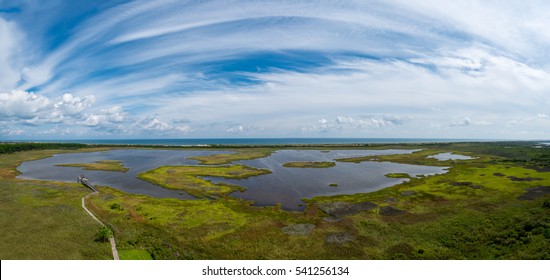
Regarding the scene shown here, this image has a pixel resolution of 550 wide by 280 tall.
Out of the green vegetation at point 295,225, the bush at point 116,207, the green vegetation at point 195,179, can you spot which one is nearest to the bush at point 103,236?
the green vegetation at point 295,225

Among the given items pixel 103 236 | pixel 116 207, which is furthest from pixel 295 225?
pixel 116 207

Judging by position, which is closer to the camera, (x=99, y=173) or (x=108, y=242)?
(x=108, y=242)

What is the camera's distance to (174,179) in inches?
2977

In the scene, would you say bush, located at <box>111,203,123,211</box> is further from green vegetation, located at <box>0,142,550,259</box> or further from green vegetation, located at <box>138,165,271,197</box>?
green vegetation, located at <box>138,165,271,197</box>

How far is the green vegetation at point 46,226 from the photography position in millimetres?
28750

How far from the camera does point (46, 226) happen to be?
36.8 metres

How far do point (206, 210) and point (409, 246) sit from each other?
101ft

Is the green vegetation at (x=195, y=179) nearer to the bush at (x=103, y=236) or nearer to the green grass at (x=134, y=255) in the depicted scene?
the bush at (x=103, y=236)

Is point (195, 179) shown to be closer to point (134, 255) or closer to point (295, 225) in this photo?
point (295, 225)

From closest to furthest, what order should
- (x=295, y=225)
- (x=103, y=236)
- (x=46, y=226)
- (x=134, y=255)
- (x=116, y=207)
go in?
(x=134, y=255) < (x=103, y=236) < (x=46, y=226) < (x=295, y=225) < (x=116, y=207)

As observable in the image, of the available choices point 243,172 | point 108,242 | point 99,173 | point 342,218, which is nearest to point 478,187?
point 342,218

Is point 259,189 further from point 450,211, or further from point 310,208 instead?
point 450,211

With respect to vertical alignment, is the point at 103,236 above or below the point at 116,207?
above

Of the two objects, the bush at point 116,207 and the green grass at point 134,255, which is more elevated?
the bush at point 116,207
